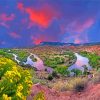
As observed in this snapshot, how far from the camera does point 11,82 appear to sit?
11867 mm

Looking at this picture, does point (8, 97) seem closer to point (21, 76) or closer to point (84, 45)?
point (21, 76)

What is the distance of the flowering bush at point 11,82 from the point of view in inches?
464

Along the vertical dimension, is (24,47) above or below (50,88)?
above

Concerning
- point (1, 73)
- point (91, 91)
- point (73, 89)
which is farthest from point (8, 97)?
point (73, 89)

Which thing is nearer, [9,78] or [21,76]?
[9,78]

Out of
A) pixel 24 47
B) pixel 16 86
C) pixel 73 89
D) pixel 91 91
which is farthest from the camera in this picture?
pixel 24 47

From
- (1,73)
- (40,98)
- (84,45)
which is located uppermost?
(84,45)

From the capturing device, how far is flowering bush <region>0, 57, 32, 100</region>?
11781mm

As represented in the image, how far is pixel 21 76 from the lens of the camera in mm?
13117

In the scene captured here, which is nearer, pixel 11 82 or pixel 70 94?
pixel 11 82

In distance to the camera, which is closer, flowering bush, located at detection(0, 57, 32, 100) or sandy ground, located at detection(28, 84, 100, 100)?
flowering bush, located at detection(0, 57, 32, 100)

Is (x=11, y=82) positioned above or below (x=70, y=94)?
above

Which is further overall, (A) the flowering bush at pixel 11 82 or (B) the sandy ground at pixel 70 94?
(B) the sandy ground at pixel 70 94

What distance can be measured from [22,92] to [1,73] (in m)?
0.87
